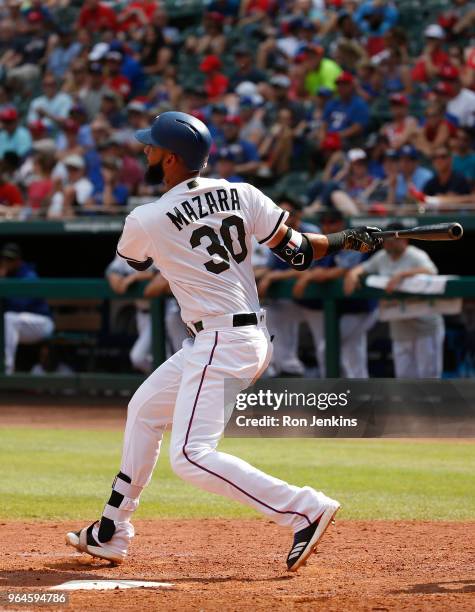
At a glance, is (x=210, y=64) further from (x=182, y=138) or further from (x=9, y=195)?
(x=182, y=138)

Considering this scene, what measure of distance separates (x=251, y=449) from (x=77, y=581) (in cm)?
411

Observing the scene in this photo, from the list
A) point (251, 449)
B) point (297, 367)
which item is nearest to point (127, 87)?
point (297, 367)

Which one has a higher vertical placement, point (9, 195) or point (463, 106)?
point (463, 106)

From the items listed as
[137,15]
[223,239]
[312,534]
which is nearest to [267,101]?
[137,15]

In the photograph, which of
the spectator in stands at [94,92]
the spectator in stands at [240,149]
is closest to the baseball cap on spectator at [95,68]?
the spectator in stands at [94,92]

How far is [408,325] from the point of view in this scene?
10406 millimetres

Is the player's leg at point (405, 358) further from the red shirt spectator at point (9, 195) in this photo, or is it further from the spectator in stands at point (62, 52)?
the spectator in stands at point (62, 52)

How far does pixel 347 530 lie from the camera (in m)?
5.88

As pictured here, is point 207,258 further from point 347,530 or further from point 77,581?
point 347,530

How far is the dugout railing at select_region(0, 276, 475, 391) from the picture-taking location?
1065cm

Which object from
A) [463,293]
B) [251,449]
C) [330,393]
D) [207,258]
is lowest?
[251,449]

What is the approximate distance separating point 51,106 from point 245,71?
2.90 meters

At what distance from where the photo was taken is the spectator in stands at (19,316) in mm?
11695

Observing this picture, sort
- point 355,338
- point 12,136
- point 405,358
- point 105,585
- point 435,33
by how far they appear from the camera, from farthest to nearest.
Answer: point 12,136
point 435,33
point 355,338
point 405,358
point 105,585
